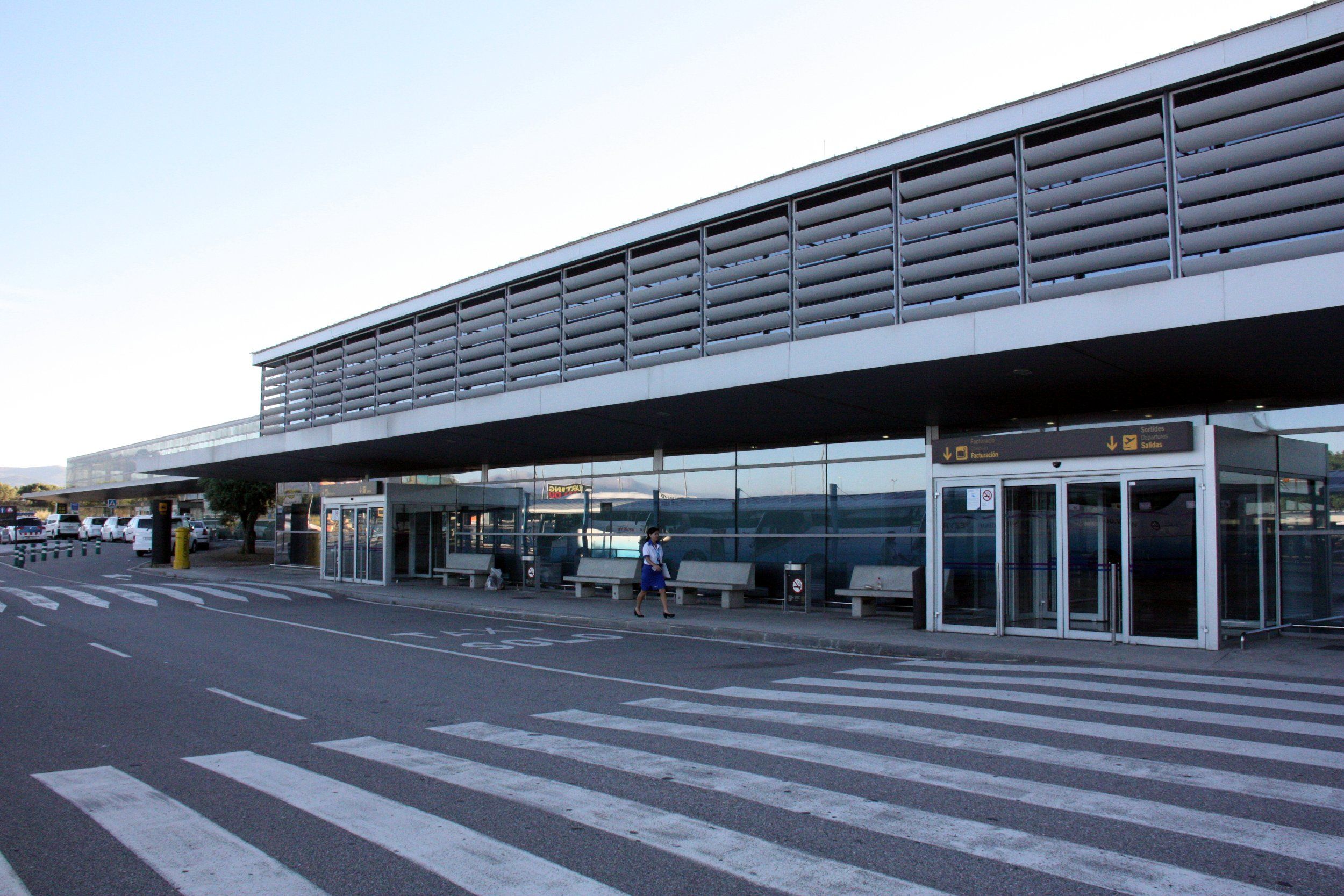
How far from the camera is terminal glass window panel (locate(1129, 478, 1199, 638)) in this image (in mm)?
13195

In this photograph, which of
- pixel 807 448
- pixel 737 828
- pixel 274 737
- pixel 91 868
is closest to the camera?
pixel 91 868

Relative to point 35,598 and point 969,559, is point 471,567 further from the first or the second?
point 969,559

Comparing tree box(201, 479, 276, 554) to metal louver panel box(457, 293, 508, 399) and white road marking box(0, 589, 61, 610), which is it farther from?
metal louver panel box(457, 293, 508, 399)

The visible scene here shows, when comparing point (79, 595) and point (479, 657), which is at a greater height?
point (479, 657)

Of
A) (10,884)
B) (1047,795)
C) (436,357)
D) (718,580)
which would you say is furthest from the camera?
(436,357)

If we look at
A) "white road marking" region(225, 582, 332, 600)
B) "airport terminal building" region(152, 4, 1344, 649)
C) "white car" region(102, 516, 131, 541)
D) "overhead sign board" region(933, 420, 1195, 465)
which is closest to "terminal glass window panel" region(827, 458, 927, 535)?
"airport terminal building" region(152, 4, 1344, 649)

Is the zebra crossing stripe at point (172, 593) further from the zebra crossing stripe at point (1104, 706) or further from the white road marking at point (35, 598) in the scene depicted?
the zebra crossing stripe at point (1104, 706)

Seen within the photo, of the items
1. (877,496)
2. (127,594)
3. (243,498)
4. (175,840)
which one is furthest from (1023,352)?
(243,498)

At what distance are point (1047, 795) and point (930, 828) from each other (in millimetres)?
1090

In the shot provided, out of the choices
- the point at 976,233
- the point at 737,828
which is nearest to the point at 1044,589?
the point at 976,233

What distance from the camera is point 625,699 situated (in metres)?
9.93

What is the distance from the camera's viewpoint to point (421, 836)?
541cm

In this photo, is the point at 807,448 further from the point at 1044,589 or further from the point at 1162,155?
the point at 1162,155

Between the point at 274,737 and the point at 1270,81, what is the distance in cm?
1308
